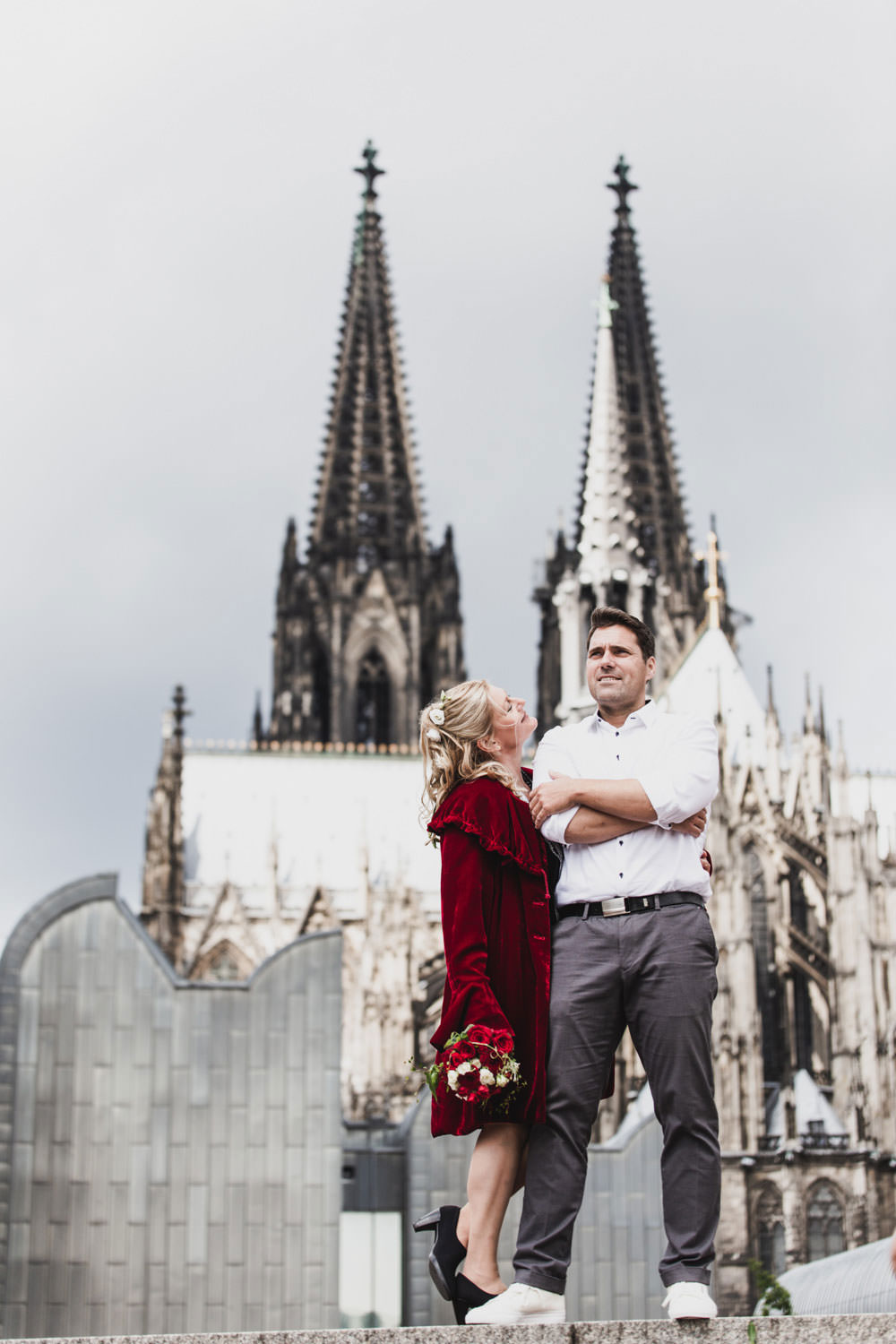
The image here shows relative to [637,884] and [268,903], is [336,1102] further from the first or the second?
[268,903]

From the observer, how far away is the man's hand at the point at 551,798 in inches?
201

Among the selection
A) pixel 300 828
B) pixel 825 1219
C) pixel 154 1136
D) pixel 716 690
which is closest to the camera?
pixel 154 1136

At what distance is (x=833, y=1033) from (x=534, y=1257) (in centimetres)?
3185

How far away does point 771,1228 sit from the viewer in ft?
108

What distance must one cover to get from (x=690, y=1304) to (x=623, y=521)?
46.1m

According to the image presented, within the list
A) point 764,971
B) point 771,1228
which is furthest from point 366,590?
point 771,1228

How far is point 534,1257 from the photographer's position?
16.0 feet

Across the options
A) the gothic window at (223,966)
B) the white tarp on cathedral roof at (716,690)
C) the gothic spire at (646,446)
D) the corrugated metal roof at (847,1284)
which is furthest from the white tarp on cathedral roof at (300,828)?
the corrugated metal roof at (847,1284)

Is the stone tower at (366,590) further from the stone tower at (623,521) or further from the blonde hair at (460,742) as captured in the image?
the blonde hair at (460,742)

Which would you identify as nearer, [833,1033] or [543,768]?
[543,768]

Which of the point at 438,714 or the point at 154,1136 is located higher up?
the point at 438,714

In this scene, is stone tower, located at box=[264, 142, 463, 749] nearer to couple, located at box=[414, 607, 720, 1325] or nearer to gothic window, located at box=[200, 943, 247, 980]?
gothic window, located at box=[200, 943, 247, 980]

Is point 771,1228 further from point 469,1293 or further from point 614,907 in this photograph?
point 614,907

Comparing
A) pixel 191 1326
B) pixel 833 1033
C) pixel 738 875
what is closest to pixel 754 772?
pixel 738 875
